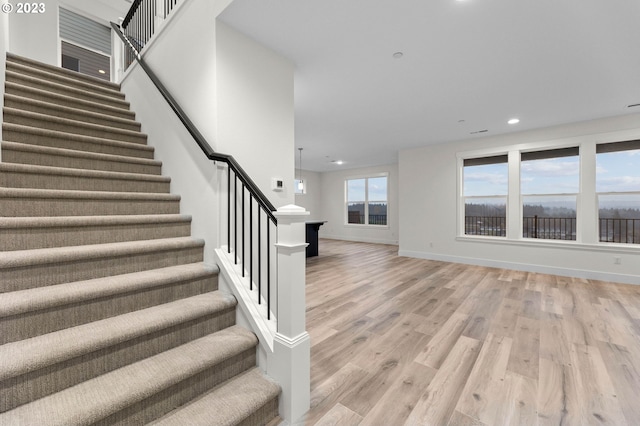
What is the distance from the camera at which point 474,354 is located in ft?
7.16

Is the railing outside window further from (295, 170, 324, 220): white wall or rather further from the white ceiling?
(295, 170, 324, 220): white wall

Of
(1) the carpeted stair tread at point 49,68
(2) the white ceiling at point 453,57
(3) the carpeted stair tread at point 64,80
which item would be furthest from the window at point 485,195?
(1) the carpeted stair tread at point 49,68

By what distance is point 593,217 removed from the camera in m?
4.40

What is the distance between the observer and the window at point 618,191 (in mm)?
4188

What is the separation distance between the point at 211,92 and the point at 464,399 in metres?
2.80

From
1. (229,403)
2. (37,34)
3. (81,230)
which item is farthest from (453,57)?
(37,34)

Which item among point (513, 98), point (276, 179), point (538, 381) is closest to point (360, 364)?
point (538, 381)

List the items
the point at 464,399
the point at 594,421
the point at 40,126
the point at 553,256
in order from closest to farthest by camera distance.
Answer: the point at 594,421, the point at 464,399, the point at 40,126, the point at 553,256

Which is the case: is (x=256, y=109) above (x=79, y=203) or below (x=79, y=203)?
above

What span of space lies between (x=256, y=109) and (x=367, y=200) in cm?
744

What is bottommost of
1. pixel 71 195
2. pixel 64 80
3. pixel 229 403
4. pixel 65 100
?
pixel 229 403

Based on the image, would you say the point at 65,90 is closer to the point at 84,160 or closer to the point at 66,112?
the point at 66,112

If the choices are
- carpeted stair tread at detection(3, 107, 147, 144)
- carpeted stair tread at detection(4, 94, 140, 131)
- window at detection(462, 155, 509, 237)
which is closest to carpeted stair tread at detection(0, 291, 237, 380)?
carpeted stair tread at detection(3, 107, 147, 144)

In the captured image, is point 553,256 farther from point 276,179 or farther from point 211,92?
point 211,92
